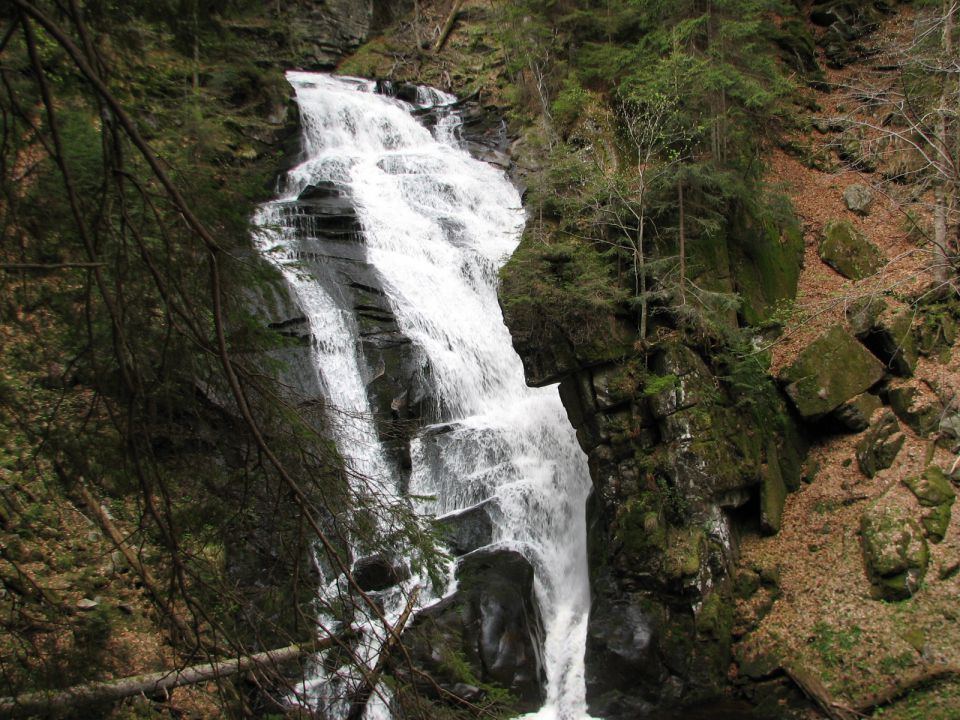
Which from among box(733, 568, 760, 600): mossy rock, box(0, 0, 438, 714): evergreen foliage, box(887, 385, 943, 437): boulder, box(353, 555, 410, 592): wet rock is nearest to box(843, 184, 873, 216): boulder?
box(887, 385, 943, 437): boulder

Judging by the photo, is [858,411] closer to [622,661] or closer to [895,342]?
[895,342]

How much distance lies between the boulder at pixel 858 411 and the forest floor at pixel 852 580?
0.20 meters

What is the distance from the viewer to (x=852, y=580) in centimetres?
909

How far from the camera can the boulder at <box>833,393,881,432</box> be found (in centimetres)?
1073

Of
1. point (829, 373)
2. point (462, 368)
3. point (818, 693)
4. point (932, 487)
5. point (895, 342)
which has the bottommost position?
point (818, 693)

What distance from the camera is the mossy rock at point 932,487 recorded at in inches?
364

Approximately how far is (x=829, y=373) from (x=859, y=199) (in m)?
6.56

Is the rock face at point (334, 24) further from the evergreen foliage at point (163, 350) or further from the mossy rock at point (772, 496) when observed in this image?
the evergreen foliage at point (163, 350)

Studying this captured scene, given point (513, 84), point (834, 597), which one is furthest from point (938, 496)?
point (513, 84)

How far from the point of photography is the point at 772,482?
10.5m

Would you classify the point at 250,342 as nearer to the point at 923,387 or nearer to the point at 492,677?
the point at 492,677

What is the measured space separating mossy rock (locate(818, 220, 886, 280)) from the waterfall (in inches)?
274

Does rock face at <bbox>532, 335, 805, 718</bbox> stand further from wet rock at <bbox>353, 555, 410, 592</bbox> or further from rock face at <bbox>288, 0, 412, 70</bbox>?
rock face at <bbox>288, 0, 412, 70</bbox>

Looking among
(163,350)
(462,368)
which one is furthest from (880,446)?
(163,350)
